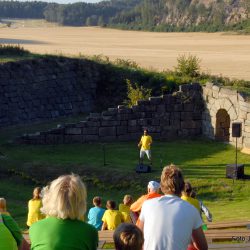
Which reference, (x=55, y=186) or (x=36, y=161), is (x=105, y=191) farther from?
(x=55, y=186)

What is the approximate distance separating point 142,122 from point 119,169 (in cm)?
554

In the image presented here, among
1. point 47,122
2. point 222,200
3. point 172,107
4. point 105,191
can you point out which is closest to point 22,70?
point 47,122

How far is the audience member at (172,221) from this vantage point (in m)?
7.90

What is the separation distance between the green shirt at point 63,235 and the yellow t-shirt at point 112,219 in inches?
241

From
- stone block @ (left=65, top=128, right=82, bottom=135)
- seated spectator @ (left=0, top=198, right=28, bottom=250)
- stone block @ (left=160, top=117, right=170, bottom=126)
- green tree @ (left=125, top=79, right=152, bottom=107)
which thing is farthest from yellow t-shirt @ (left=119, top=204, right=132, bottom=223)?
green tree @ (left=125, top=79, right=152, bottom=107)

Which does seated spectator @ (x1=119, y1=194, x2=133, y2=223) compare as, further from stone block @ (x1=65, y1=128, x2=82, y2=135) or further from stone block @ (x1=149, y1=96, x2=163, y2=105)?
stone block @ (x1=149, y1=96, x2=163, y2=105)

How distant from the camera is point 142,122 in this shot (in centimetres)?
3006

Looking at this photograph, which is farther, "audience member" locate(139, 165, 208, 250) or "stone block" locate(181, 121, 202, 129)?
"stone block" locate(181, 121, 202, 129)

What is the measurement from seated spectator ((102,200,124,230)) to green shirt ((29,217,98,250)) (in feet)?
20.1

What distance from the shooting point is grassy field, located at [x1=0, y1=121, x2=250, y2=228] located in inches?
850

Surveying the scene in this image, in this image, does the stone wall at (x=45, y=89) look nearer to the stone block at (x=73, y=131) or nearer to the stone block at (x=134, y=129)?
the stone block at (x=73, y=131)

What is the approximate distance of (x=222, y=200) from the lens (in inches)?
846

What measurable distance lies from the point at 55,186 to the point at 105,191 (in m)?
15.8

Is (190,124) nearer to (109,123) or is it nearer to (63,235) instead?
(109,123)
